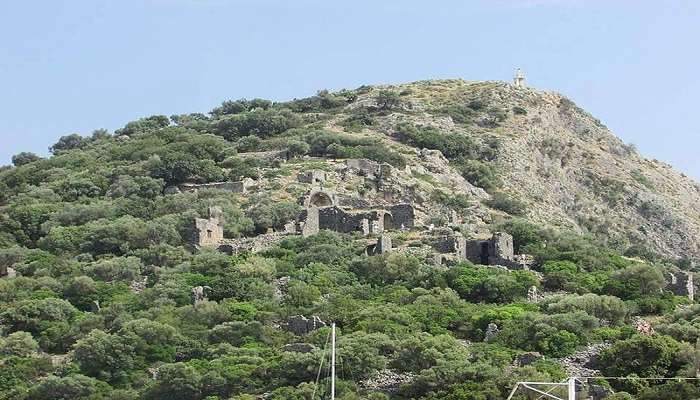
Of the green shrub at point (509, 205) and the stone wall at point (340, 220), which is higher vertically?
the green shrub at point (509, 205)

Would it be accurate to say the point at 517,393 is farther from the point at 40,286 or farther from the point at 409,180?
the point at 409,180

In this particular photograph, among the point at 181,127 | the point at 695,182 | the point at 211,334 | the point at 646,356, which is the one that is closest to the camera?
the point at 646,356

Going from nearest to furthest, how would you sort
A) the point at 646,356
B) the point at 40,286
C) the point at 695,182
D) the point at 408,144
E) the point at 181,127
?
the point at 646,356 → the point at 40,286 → the point at 408,144 → the point at 181,127 → the point at 695,182

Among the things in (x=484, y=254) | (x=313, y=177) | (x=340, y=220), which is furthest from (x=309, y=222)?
(x=313, y=177)

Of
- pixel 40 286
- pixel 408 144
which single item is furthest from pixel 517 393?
pixel 408 144

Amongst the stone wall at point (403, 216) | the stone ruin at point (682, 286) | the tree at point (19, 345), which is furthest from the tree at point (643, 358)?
the tree at point (19, 345)

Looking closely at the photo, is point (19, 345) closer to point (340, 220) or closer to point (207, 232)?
point (207, 232)

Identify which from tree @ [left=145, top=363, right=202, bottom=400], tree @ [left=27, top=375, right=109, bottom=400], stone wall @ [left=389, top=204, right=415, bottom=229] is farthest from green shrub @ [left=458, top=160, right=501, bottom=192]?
tree @ [left=27, top=375, right=109, bottom=400]

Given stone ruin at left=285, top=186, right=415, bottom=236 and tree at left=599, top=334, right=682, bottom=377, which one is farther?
stone ruin at left=285, top=186, right=415, bottom=236

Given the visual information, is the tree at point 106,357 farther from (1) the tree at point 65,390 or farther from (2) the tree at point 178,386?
(2) the tree at point 178,386

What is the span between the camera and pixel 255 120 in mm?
99250

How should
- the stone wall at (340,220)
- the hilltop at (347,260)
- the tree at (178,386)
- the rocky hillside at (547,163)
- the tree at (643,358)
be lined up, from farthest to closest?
the rocky hillside at (547,163) → the stone wall at (340,220) → the hilltop at (347,260) → the tree at (643,358) → the tree at (178,386)

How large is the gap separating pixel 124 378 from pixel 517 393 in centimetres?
1419

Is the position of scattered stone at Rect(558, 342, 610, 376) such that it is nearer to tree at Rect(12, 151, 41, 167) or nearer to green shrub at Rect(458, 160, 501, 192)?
green shrub at Rect(458, 160, 501, 192)
